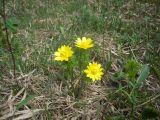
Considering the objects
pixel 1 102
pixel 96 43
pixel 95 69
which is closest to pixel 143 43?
pixel 96 43

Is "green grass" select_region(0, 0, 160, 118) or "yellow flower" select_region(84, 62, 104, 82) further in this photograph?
"green grass" select_region(0, 0, 160, 118)

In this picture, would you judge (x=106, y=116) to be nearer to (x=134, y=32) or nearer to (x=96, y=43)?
(x=96, y=43)

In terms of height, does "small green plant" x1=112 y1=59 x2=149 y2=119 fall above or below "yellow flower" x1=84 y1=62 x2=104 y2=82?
below

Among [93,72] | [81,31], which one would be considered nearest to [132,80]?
[93,72]

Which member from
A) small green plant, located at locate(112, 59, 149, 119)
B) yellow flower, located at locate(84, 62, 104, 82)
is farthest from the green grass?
→ yellow flower, located at locate(84, 62, 104, 82)

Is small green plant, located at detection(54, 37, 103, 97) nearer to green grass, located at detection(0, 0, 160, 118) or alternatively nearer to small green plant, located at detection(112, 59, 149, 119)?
green grass, located at detection(0, 0, 160, 118)

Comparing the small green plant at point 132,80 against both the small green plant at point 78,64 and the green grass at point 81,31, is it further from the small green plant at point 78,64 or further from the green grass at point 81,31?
the small green plant at point 78,64

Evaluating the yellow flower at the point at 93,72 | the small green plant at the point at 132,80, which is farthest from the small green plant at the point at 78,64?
the small green plant at the point at 132,80

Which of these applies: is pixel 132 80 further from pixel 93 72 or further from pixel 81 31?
pixel 81 31
